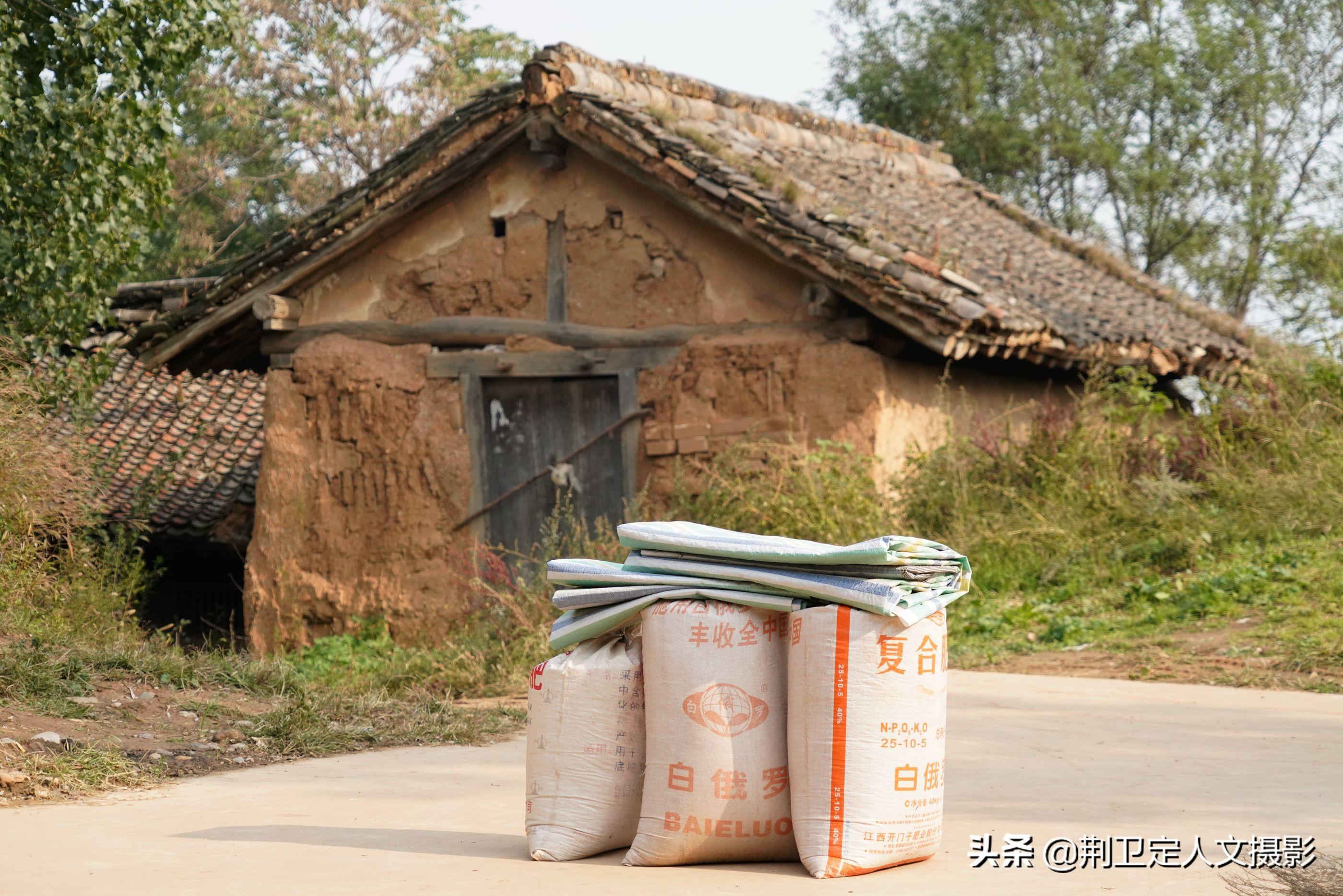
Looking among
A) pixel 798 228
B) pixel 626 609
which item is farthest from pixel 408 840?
pixel 798 228

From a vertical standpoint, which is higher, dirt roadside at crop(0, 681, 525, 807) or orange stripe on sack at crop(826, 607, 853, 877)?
orange stripe on sack at crop(826, 607, 853, 877)

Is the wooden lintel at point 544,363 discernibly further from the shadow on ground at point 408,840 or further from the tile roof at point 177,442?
the shadow on ground at point 408,840

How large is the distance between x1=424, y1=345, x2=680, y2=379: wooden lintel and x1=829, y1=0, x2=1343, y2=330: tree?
13022 mm

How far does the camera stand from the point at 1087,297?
35.8ft

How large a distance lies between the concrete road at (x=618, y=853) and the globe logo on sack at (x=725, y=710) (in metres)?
0.32

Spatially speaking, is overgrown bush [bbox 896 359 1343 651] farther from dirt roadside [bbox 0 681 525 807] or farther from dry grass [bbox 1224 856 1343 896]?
dry grass [bbox 1224 856 1343 896]

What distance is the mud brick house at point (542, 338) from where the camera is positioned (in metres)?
8.38

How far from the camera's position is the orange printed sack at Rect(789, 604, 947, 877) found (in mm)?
2883

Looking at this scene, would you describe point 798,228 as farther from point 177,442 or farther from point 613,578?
point 177,442

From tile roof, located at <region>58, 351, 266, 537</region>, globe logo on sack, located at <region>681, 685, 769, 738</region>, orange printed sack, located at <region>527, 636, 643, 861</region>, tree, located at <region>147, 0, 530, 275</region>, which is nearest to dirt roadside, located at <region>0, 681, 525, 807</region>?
orange printed sack, located at <region>527, 636, 643, 861</region>

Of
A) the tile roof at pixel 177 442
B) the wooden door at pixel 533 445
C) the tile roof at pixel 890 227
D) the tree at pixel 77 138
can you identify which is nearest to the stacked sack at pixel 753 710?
the tile roof at pixel 890 227

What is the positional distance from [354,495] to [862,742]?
23.3 ft

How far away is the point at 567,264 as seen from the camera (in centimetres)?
917

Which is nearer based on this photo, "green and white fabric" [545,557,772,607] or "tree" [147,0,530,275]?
"green and white fabric" [545,557,772,607]
